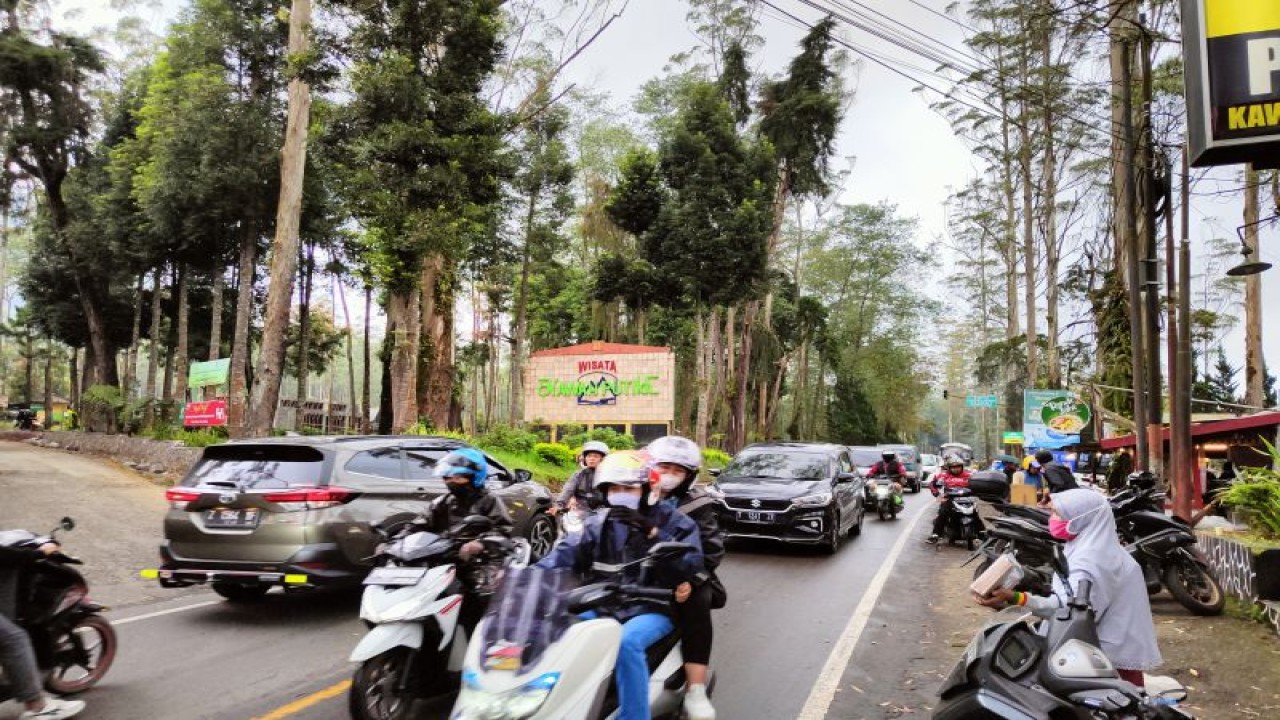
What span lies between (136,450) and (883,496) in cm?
1896

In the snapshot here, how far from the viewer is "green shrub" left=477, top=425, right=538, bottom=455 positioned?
20177mm

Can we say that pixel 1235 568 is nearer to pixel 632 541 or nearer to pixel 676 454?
pixel 676 454

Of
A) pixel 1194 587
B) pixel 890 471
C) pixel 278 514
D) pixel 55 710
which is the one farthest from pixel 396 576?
pixel 890 471

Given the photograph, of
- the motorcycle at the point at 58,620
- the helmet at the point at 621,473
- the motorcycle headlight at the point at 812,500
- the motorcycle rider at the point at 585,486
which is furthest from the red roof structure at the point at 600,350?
the helmet at the point at 621,473

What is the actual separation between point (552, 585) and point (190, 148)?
75.1ft

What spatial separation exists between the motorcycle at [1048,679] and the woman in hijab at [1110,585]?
15cm

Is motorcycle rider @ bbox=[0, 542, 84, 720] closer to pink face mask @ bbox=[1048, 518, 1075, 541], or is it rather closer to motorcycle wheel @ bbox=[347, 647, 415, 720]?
motorcycle wheel @ bbox=[347, 647, 415, 720]

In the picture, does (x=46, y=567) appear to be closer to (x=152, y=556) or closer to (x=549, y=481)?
(x=152, y=556)

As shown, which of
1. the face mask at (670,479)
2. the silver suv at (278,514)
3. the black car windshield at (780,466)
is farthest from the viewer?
the black car windshield at (780,466)

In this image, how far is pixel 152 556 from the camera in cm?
1068

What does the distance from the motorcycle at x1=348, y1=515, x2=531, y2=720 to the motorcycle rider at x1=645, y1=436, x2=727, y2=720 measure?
0.97m

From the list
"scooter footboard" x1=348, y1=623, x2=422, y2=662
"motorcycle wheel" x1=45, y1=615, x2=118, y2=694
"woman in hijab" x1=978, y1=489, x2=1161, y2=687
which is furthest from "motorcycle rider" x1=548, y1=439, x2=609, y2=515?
"woman in hijab" x1=978, y1=489, x2=1161, y2=687

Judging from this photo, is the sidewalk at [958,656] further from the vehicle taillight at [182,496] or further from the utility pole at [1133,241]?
the utility pole at [1133,241]

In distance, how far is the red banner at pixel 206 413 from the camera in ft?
62.6
